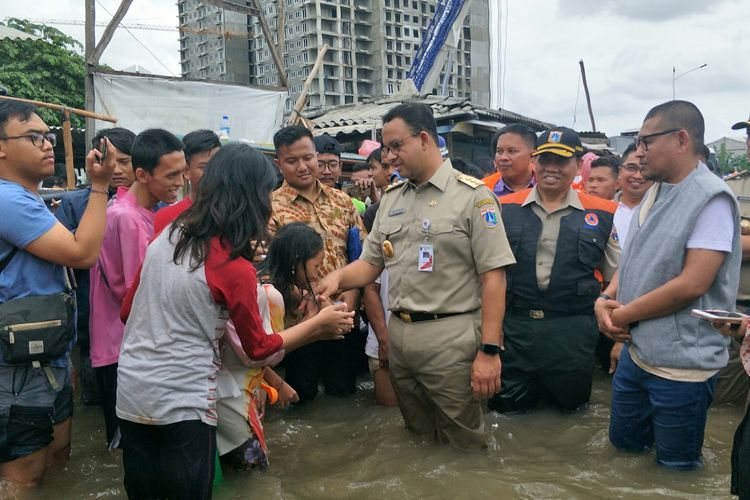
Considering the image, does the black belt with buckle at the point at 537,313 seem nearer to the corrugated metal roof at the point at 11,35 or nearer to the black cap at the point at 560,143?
the black cap at the point at 560,143

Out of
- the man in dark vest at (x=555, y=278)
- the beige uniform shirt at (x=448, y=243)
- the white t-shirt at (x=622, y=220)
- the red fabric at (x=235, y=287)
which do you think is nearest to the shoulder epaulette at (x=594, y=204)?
the man in dark vest at (x=555, y=278)

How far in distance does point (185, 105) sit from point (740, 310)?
7.57 m

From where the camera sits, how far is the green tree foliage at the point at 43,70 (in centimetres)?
1952

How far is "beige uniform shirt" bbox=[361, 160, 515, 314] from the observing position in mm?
2982

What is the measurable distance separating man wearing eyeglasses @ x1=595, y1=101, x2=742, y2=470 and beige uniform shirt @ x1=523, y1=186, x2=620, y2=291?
2.67 ft

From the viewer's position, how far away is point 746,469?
2213mm

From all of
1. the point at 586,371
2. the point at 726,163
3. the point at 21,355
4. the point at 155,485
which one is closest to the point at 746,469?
the point at 586,371

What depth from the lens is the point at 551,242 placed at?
148 inches

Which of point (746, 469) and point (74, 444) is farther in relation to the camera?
point (74, 444)

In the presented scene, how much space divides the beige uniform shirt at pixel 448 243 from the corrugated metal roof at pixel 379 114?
24.2 ft

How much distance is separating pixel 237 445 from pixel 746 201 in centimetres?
360

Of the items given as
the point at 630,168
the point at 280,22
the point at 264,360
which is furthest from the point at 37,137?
the point at 280,22

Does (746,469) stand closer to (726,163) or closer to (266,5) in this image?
(726,163)

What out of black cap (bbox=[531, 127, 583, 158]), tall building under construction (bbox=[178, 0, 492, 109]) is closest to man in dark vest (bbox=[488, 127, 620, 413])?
black cap (bbox=[531, 127, 583, 158])
